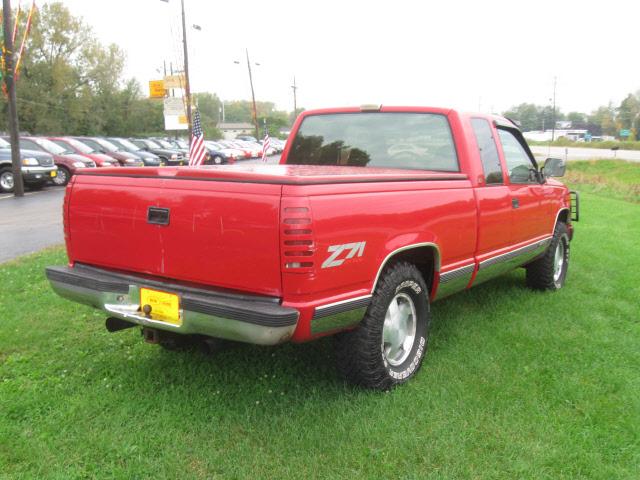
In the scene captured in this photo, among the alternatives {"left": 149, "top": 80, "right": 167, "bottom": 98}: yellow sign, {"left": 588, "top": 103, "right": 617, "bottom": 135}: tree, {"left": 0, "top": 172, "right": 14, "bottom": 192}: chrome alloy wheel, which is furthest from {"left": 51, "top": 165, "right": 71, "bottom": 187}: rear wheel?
{"left": 588, "top": 103, "right": 617, "bottom": 135}: tree

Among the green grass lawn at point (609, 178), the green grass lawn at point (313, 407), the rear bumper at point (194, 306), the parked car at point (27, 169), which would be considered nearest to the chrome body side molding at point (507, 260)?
the green grass lawn at point (313, 407)

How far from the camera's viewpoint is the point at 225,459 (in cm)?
280

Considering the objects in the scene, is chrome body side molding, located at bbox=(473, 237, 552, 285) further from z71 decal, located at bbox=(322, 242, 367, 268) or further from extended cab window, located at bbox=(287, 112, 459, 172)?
z71 decal, located at bbox=(322, 242, 367, 268)

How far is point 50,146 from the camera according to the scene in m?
19.5

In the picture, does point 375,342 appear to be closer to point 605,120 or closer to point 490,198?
point 490,198

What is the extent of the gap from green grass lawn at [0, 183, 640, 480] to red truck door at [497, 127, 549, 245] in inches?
32.2

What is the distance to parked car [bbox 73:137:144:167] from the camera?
22172 millimetres

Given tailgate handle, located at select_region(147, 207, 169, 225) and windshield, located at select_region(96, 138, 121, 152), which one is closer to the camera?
tailgate handle, located at select_region(147, 207, 169, 225)

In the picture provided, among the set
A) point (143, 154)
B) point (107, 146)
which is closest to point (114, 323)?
point (107, 146)

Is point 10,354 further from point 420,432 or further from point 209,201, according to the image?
point 420,432

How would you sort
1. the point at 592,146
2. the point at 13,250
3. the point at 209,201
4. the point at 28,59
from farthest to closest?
the point at 592,146 < the point at 28,59 < the point at 13,250 < the point at 209,201

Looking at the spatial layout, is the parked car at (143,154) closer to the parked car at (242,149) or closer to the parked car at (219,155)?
the parked car at (219,155)

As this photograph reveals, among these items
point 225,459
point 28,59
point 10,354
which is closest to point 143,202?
point 225,459

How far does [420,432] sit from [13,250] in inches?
273
